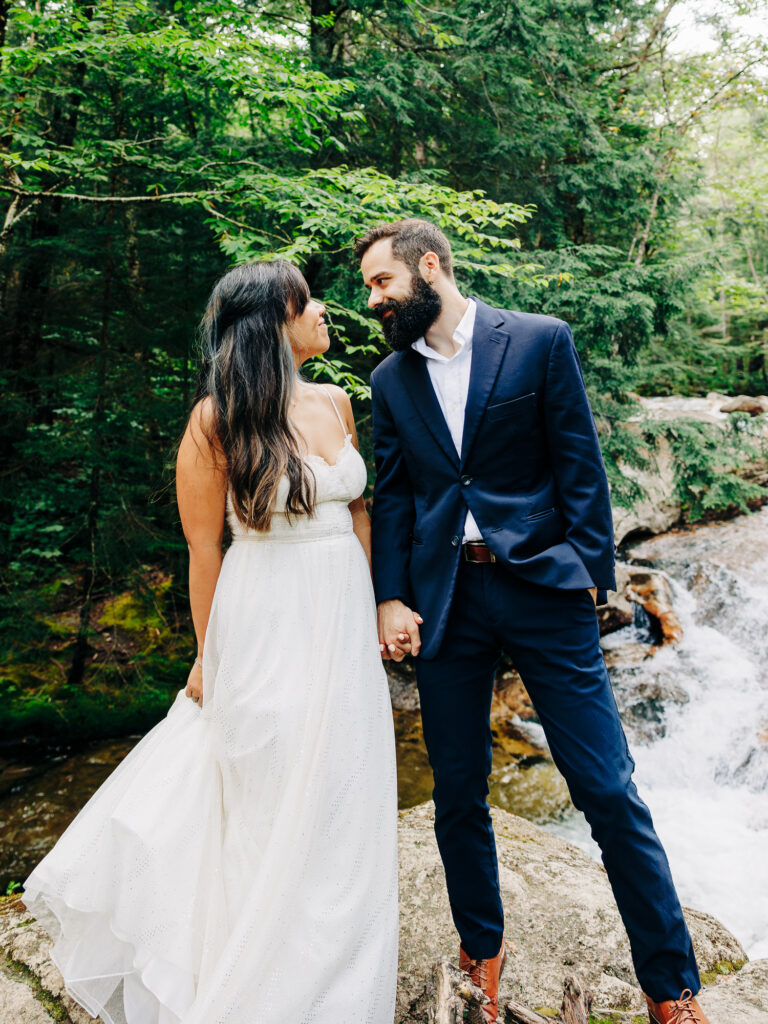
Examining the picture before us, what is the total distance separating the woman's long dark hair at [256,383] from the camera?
2070mm

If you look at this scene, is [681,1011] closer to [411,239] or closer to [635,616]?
[411,239]

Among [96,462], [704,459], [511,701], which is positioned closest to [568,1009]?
[511,701]

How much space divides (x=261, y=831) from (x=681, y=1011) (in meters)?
1.29

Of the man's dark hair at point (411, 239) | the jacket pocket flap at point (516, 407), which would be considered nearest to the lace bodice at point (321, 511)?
the jacket pocket flap at point (516, 407)

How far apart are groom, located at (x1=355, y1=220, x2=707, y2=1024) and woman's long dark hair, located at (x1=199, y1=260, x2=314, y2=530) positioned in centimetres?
33

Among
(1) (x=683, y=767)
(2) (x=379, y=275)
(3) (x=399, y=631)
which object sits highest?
(2) (x=379, y=275)

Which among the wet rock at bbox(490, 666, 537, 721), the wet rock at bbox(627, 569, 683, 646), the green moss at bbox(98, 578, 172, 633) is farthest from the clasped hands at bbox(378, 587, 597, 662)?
the wet rock at bbox(627, 569, 683, 646)

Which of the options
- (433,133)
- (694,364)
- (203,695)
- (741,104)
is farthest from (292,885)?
(694,364)

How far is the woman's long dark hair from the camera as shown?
2.07 meters

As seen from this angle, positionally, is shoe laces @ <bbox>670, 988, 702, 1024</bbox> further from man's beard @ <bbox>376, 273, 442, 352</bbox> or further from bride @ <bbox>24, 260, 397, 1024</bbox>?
man's beard @ <bbox>376, 273, 442, 352</bbox>

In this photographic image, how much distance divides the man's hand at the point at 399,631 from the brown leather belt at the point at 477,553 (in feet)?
0.88

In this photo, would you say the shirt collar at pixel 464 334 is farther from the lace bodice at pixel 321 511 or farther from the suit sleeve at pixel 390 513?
the lace bodice at pixel 321 511

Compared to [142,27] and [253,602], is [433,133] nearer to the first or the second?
[142,27]

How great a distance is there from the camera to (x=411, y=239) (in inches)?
88.8
